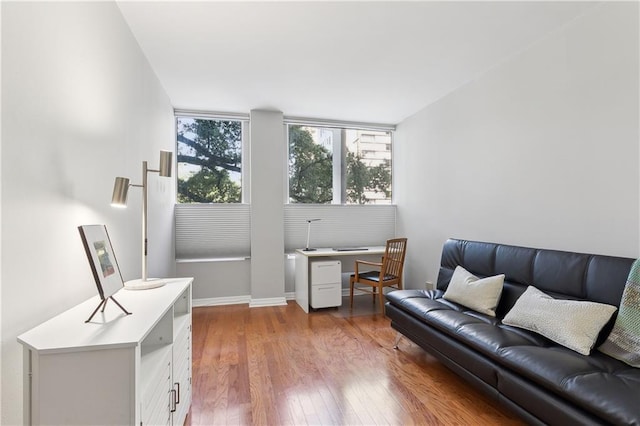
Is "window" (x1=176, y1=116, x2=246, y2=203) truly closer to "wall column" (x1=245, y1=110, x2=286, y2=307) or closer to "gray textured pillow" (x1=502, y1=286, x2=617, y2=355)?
"wall column" (x1=245, y1=110, x2=286, y2=307)

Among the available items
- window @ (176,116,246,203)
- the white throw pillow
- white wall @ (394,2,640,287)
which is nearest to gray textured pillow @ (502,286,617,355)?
the white throw pillow

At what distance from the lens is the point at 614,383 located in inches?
54.3

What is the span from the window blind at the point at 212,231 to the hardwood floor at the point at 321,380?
1.11 m

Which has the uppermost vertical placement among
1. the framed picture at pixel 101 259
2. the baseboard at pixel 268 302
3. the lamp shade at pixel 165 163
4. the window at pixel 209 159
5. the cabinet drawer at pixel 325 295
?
the window at pixel 209 159

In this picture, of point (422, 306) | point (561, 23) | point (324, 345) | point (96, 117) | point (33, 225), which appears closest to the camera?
point (33, 225)

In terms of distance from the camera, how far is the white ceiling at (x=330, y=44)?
2.15m

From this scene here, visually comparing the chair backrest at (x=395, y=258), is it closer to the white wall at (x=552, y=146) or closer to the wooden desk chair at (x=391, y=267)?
the wooden desk chair at (x=391, y=267)

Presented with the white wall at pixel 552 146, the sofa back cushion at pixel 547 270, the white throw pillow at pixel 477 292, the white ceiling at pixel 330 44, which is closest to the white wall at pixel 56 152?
the white ceiling at pixel 330 44

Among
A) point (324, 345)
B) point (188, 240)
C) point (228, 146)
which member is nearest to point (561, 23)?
point (324, 345)

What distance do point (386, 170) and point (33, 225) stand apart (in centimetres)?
445

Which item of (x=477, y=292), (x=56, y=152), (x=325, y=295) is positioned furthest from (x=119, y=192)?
(x=325, y=295)

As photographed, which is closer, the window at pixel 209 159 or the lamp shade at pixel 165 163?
the lamp shade at pixel 165 163

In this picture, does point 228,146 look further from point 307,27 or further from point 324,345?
point 324,345

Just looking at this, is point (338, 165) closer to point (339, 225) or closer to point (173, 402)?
point (339, 225)
